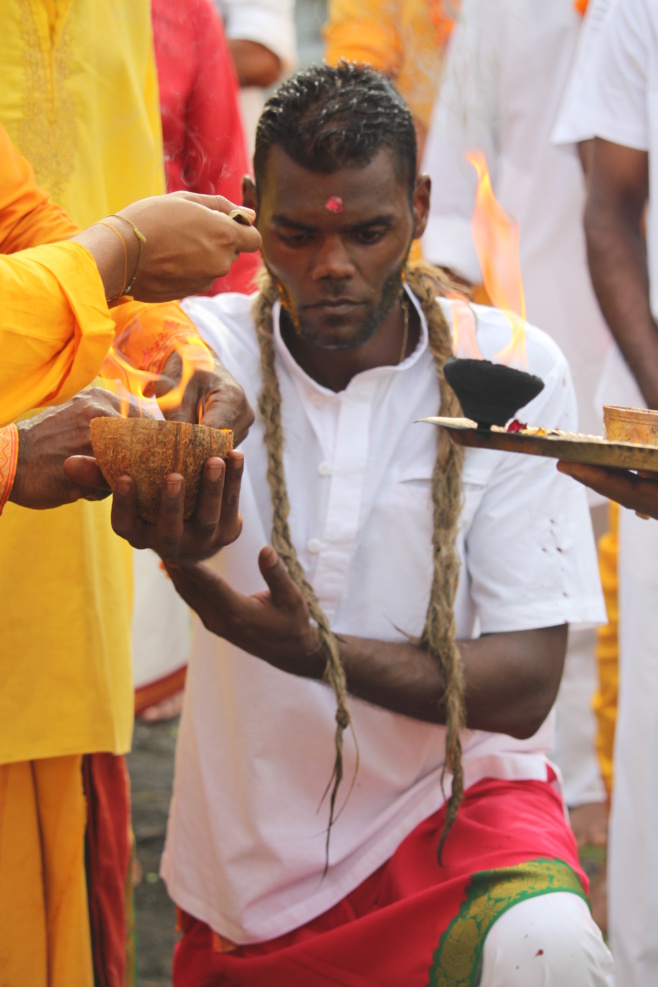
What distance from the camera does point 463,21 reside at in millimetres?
4703

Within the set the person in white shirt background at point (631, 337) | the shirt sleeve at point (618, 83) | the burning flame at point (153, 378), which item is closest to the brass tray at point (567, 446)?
the burning flame at point (153, 378)

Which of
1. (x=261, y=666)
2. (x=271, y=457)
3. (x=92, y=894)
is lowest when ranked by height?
(x=92, y=894)

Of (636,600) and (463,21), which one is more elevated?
(463,21)

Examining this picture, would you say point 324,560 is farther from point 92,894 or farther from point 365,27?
point 365,27

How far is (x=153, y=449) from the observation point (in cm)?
201

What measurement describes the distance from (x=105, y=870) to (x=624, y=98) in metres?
2.63

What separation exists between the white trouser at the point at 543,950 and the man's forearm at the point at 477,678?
17.0 inches

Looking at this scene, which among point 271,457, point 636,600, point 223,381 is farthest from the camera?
point 636,600

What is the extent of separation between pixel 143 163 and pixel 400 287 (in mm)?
716

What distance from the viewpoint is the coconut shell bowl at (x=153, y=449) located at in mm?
2002

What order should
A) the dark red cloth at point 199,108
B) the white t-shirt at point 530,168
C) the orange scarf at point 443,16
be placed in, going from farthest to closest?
the orange scarf at point 443,16 → the white t-shirt at point 530,168 → the dark red cloth at point 199,108

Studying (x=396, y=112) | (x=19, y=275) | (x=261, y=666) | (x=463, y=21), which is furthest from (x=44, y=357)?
(x=463, y=21)

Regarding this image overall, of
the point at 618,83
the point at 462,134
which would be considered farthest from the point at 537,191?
the point at 618,83

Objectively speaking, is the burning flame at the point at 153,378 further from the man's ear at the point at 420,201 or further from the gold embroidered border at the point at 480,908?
the gold embroidered border at the point at 480,908
